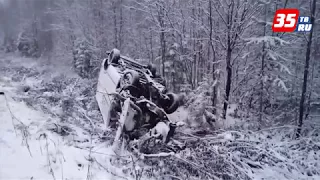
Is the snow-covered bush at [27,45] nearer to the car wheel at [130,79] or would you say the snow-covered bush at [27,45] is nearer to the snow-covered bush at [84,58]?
the snow-covered bush at [84,58]

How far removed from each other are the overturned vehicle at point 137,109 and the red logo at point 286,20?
6795 mm

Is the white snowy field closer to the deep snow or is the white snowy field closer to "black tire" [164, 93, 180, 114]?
the deep snow

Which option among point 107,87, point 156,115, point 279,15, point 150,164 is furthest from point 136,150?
point 279,15

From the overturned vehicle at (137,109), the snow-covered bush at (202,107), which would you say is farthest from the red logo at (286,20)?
the overturned vehicle at (137,109)

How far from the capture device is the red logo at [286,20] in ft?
33.1

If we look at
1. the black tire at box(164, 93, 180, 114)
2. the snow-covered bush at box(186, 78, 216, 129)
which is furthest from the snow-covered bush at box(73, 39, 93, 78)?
the black tire at box(164, 93, 180, 114)

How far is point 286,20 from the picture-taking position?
10195 millimetres

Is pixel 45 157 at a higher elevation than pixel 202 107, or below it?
higher

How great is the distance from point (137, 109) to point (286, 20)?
8548mm

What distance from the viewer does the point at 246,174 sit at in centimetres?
457

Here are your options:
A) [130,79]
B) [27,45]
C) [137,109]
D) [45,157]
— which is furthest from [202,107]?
[27,45]

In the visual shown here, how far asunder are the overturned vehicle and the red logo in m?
6.79

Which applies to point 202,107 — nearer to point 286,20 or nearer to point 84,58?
point 286,20

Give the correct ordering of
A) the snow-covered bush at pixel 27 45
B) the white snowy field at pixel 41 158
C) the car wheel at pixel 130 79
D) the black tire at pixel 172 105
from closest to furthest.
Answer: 1. the white snowy field at pixel 41 158
2. the car wheel at pixel 130 79
3. the black tire at pixel 172 105
4. the snow-covered bush at pixel 27 45
